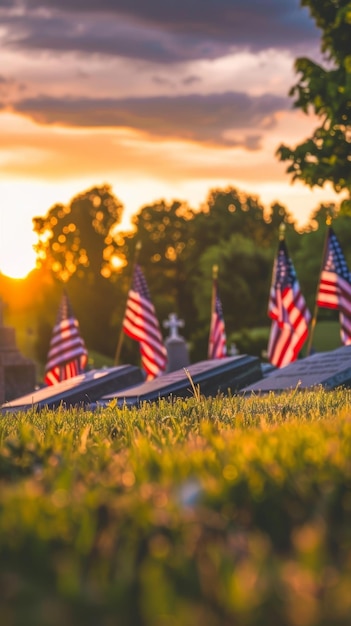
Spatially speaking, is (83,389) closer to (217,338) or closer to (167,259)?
(217,338)

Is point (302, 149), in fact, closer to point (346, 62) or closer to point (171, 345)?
point (346, 62)

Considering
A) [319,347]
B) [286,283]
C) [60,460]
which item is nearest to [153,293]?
[319,347]

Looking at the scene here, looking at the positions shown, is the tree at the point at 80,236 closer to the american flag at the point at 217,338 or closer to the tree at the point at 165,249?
the tree at the point at 165,249

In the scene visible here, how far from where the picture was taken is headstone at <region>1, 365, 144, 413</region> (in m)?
19.7

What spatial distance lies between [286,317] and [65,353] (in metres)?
6.23

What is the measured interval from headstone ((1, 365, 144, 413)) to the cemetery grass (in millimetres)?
12975

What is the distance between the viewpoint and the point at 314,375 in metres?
17.9

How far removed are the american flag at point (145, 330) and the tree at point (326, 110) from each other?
5.02 meters

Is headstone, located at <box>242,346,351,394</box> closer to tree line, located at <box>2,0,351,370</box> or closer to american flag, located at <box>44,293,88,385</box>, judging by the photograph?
american flag, located at <box>44,293,88,385</box>

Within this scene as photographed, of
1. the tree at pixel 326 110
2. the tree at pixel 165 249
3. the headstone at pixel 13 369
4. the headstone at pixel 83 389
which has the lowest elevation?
the headstone at pixel 83 389

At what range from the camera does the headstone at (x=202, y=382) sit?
18112 millimetres

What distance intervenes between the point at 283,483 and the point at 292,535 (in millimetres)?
490

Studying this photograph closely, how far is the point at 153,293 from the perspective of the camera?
89.9 meters

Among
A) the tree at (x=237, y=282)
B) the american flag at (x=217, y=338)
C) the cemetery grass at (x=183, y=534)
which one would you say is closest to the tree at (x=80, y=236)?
the tree at (x=237, y=282)
